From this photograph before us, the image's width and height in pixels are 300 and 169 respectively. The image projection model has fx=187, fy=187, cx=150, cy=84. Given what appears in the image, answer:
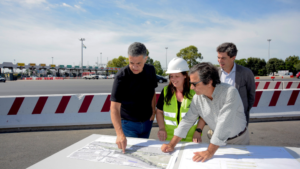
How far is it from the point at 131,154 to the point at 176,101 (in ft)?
2.84

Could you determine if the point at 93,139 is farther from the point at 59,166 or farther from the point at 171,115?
the point at 171,115

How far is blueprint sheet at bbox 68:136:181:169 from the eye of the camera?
1.57 m

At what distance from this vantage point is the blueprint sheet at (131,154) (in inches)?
61.7

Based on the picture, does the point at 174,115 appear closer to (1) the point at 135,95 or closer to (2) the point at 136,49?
(1) the point at 135,95

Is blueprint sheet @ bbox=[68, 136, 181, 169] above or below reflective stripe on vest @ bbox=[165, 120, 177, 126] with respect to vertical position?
below

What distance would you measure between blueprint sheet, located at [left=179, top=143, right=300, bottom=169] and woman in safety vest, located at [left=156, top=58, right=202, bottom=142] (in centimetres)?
44

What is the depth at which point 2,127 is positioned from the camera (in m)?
4.90

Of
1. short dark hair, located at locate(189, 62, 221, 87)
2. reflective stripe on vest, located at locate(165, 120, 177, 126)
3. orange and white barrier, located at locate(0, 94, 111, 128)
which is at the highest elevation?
short dark hair, located at locate(189, 62, 221, 87)

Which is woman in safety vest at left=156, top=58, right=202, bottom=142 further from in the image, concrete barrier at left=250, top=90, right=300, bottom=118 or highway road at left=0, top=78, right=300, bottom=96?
highway road at left=0, top=78, right=300, bottom=96

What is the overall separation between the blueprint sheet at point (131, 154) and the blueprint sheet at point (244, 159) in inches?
5.6

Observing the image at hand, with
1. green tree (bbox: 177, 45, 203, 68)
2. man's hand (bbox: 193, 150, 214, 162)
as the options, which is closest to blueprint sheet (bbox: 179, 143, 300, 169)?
man's hand (bbox: 193, 150, 214, 162)

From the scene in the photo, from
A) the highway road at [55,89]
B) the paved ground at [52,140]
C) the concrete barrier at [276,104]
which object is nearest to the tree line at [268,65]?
the highway road at [55,89]

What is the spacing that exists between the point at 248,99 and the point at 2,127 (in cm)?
583

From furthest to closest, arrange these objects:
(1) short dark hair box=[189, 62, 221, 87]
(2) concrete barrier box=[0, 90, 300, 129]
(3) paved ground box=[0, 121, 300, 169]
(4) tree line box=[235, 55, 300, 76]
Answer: (4) tree line box=[235, 55, 300, 76], (2) concrete barrier box=[0, 90, 300, 129], (3) paved ground box=[0, 121, 300, 169], (1) short dark hair box=[189, 62, 221, 87]
